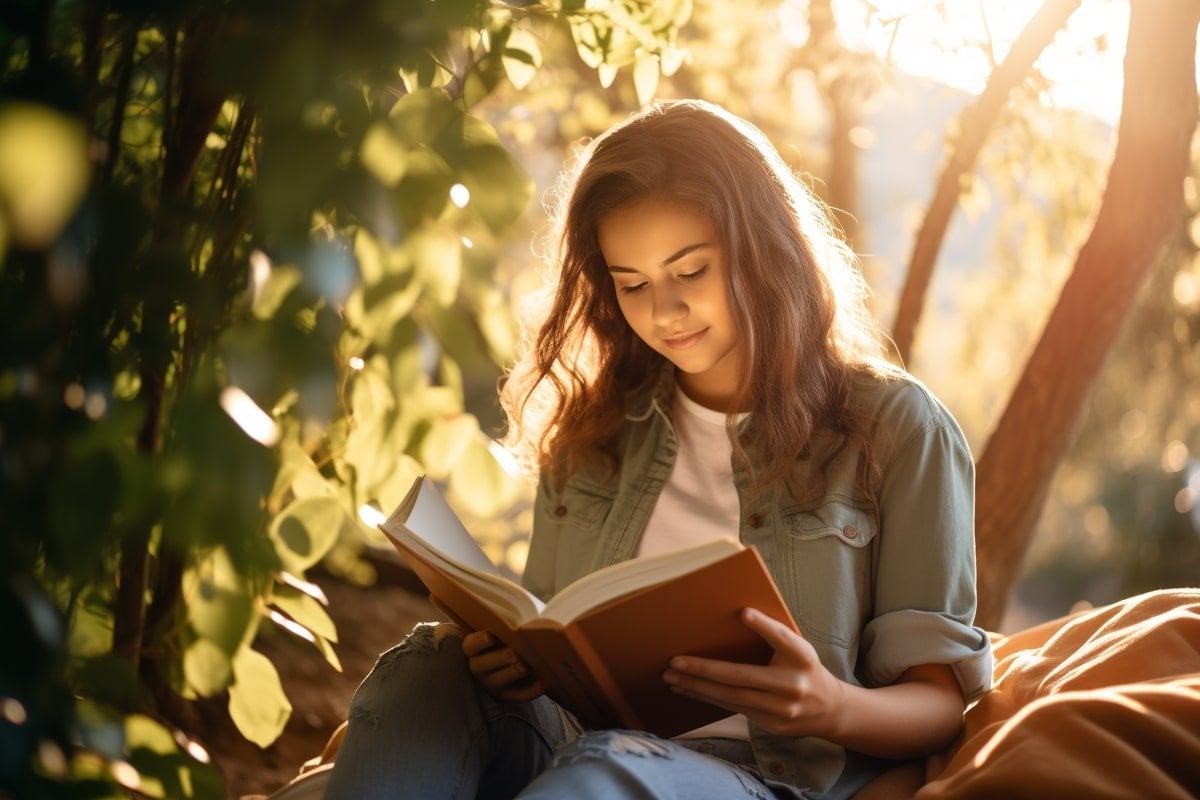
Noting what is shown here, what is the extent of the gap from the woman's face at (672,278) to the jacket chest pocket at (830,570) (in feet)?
0.90

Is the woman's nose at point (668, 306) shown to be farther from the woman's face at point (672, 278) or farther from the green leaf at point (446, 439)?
the green leaf at point (446, 439)

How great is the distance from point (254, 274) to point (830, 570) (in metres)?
0.89

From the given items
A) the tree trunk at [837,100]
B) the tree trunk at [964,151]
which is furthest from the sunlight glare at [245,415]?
the tree trunk at [837,100]

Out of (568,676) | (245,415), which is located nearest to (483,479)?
(568,676)

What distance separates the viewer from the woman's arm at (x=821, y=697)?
130 centimetres

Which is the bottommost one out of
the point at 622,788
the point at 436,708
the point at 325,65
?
the point at 436,708

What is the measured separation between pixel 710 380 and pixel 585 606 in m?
0.73

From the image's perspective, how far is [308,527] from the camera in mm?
1652

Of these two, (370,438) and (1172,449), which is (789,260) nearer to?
(370,438)

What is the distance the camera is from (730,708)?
136 cm

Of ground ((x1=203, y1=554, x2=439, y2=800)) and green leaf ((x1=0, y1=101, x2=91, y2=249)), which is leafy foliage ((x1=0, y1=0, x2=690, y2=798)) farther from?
ground ((x1=203, y1=554, x2=439, y2=800))

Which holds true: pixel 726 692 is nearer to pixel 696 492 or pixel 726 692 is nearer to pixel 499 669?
pixel 499 669

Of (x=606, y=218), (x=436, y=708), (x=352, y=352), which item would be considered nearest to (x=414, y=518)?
(x=436, y=708)

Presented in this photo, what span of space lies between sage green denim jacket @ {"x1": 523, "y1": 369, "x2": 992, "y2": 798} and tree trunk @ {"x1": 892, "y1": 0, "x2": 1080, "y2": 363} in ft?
2.46
